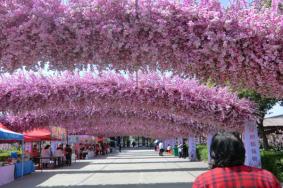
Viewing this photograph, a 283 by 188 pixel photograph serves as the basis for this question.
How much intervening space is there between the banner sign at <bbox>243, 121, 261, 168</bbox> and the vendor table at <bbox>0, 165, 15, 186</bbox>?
9.25 meters

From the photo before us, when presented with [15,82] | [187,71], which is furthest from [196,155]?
[187,71]

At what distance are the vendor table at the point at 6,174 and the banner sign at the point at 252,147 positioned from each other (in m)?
9.25

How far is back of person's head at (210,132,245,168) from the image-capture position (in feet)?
10.4

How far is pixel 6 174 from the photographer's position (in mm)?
18250

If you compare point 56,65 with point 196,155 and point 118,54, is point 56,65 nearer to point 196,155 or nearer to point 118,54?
point 118,54

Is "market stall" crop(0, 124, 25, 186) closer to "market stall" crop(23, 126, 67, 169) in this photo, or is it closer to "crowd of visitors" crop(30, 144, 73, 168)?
"market stall" crop(23, 126, 67, 169)

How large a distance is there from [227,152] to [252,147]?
13.2m

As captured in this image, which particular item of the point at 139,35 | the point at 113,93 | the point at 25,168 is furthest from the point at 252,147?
the point at 25,168

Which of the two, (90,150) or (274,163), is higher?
(90,150)

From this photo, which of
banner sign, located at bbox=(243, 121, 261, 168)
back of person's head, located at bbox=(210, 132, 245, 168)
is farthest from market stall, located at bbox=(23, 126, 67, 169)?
back of person's head, located at bbox=(210, 132, 245, 168)

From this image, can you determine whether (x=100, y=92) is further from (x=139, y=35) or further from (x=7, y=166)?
(x=139, y=35)

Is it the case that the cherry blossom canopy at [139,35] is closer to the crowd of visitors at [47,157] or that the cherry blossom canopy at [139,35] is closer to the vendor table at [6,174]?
the vendor table at [6,174]

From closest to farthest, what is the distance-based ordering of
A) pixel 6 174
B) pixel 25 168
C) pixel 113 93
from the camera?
pixel 113 93 < pixel 6 174 < pixel 25 168

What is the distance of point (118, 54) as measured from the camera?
22.6 ft
